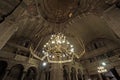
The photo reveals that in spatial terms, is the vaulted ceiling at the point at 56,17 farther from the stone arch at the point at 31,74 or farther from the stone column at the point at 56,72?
the stone arch at the point at 31,74

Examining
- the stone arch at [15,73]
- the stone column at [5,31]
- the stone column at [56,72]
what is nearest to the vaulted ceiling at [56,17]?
the stone column at [5,31]

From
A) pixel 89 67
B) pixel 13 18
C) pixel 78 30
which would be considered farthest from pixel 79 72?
pixel 13 18

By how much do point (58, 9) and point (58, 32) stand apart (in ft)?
7.85

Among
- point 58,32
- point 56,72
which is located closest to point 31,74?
point 56,72

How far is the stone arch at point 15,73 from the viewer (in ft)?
30.9

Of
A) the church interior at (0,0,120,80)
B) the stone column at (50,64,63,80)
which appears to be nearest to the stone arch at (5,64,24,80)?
the church interior at (0,0,120,80)

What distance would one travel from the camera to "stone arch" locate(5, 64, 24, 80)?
9.43m

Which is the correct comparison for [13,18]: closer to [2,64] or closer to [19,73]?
[2,64]

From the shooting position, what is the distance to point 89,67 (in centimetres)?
1088

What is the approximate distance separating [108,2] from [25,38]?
884 cm

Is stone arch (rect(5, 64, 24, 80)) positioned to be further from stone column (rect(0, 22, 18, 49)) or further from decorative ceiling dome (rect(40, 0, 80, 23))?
decorative ceiling dome (rect(40, 0, 80, 23))

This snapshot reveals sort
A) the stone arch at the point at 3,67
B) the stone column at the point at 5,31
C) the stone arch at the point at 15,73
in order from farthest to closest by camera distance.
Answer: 1. the stone arch at the point at 15,73
2. the stone arch at the point at 3,67
3. the stone column at the point at 5,31

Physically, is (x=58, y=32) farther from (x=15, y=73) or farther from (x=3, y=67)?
(x=3, y=67)

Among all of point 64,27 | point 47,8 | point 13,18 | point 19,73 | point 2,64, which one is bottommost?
point 19,73
